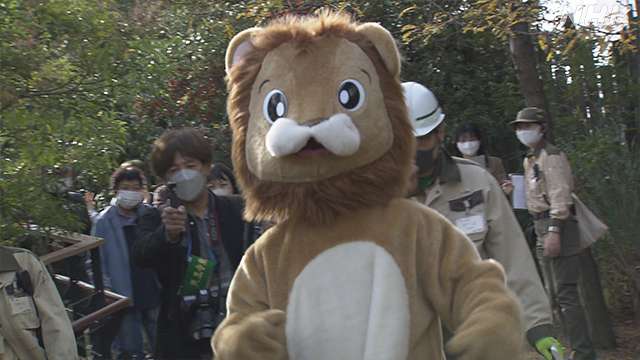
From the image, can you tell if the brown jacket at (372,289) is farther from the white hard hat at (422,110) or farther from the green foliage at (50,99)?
the green foliage at (50,99)

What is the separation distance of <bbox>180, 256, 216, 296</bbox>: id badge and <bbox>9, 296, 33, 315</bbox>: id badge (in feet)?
3.50

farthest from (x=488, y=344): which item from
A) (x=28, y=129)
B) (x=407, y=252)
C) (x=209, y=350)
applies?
(x=28, y=129)

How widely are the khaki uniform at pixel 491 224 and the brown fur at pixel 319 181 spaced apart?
1106 millimetres

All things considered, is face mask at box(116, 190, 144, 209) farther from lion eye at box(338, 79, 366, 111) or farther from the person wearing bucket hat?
lion eye at box(338, 79, 366, 111)

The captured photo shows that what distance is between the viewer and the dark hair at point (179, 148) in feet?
17.5

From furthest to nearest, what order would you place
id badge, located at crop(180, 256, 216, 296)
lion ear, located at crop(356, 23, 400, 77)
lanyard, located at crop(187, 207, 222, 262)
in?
lanyard, located at crop(187, 207, 222, 262) < id badge, located at crop(180, 256, 216, 296) < lion ear, located at crop(356, 23, 400, 77)

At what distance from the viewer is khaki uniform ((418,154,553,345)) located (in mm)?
4824

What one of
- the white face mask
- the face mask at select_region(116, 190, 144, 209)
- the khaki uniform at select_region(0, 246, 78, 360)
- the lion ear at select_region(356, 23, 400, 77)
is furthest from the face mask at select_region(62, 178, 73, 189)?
the white face mask

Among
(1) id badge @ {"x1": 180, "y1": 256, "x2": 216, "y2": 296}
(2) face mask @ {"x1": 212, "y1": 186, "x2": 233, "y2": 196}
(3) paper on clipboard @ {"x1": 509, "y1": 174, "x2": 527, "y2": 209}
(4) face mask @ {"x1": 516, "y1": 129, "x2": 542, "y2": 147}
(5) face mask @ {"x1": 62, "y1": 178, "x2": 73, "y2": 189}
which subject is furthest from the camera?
(3) paper on clipboard @ {"x1": 509, "y1": 174, "x2": 527, "y2": 209}

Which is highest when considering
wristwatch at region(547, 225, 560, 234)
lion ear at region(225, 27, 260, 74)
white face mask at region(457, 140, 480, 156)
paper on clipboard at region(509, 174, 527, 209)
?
lion ear at region(225, 27, 260, 74)

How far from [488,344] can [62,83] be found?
143 inches

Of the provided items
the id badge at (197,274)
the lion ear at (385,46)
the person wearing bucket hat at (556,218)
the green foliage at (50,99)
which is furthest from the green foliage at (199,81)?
the lion ear at (385,46)

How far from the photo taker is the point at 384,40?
3971mm

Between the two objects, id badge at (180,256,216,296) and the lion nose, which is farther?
id badge at (180,256,216,296)
